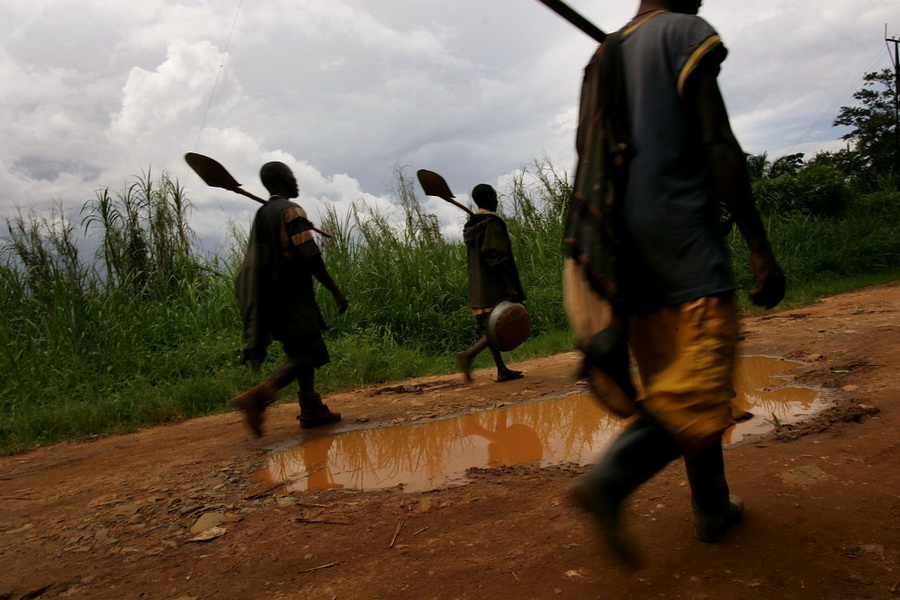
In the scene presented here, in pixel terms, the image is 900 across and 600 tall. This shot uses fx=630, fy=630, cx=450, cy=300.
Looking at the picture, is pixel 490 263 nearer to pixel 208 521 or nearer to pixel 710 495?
pixel 208 521

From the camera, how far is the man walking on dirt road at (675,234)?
5.06 ft

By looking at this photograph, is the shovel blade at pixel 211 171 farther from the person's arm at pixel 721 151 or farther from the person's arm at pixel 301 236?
the person's arm at pixel 721 151

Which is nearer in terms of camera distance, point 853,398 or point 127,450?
point 853,398

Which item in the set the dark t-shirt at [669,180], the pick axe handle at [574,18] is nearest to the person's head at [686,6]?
the dark t-shirt at [669,180]

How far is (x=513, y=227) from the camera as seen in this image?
10.1 m

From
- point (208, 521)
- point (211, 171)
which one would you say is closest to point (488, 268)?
point (211, 171)

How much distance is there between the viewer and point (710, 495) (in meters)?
1.93

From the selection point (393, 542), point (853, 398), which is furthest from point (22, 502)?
point (853, 398)

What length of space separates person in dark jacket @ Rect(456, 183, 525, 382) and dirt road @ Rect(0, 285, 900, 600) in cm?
Answer: 207

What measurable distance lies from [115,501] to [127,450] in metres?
1.24

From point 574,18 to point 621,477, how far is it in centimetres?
149

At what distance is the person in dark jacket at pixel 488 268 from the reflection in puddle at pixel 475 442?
1.15 metres

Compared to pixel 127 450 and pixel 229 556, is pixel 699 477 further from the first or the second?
pixel 127 450

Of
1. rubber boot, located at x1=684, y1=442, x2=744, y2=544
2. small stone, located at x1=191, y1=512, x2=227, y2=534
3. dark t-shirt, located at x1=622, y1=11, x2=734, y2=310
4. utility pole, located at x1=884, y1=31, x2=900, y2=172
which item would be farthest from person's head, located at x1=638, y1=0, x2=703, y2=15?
utility pole, located at x1=884, y1=31, x2=900, y2=172
